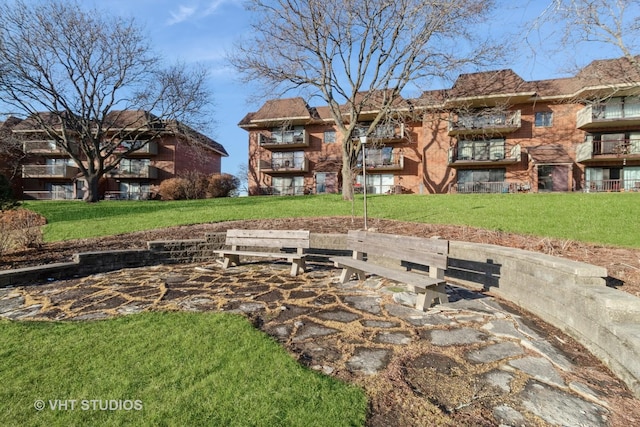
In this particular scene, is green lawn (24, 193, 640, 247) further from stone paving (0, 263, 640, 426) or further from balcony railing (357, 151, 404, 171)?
balcony railing (357, 151, 404, 171)

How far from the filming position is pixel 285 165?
102 feet

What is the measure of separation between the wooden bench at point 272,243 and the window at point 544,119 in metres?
26.8

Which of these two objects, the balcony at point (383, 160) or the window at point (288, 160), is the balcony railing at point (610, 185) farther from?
the window at point (288, 160)

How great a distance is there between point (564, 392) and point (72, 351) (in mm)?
4430

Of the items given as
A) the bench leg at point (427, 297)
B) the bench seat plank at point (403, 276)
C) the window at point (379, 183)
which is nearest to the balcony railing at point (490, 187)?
the window at point (379, 183)

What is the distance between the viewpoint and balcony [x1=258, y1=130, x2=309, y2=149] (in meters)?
30.2

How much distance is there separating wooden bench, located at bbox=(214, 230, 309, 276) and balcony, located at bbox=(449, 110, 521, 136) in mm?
21986

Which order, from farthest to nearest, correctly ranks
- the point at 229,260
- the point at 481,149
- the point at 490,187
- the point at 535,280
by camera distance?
the point at 481,149 → the point at 490,187 → the point at 229,260 → the point at 535,280

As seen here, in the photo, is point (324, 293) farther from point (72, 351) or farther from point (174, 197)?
point (174, 197)

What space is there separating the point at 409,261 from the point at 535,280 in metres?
1.73

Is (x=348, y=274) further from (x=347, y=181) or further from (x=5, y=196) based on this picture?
(x=347, y=181)

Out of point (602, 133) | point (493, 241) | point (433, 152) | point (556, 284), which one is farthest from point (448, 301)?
point (602, 133)

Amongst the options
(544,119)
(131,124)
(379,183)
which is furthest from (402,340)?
(131,124)

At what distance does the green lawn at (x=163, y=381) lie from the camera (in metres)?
2.20
